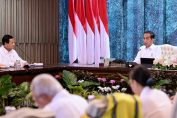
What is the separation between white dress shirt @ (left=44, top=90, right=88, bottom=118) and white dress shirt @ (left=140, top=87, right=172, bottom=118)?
46 centimetres

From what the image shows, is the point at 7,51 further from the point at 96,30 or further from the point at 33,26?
the point at 96,30

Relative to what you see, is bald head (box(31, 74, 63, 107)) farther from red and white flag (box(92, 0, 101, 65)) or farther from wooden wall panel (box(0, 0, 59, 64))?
red and white flag (box(92, 0, 101, 65))

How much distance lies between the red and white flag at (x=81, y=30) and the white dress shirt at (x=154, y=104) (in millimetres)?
6470

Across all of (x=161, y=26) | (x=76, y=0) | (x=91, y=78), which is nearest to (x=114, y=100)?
(x=91, y=78)

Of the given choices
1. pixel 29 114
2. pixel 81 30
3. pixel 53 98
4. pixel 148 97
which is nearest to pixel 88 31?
pixel 81 30

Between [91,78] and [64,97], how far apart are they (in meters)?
3.31

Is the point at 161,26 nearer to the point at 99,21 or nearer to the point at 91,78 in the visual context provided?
the point at 99,21

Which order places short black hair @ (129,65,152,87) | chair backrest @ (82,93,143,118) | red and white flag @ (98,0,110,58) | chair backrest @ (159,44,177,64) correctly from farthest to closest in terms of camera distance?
red and white flag @ (98,0,110,58)
chair backrest @ (159,44,177,64)
short black hair @ (129,65,152,87)
chair backrest @ (82,93,143,118)

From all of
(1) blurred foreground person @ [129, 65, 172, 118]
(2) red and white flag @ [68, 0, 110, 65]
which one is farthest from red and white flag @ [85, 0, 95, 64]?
(1) blurred foreground person @ [129, 65, 172, 118]

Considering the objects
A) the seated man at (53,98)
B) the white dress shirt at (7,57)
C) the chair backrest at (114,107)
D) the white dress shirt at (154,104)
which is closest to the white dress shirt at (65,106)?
the seated man at (53,98)

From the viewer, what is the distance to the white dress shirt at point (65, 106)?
249cm

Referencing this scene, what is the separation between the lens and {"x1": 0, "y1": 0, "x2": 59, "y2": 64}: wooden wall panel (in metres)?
8.88

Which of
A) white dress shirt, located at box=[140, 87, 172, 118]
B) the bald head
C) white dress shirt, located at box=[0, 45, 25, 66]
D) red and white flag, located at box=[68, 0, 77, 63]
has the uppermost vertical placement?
red and white flag, located at box=[68, 0, 77, 63]

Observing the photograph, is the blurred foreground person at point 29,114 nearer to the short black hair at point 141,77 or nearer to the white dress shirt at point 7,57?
the short black hair at point 141,77
